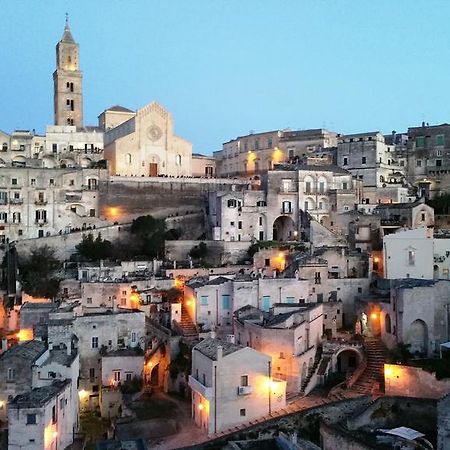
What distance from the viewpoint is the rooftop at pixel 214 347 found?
27.5 metres

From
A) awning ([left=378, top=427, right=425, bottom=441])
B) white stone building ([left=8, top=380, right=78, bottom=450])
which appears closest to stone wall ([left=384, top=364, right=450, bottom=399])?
awning ([left=378, top=427, right=425, bottom=441])

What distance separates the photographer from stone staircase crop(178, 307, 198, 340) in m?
34.1

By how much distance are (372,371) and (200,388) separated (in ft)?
29.0

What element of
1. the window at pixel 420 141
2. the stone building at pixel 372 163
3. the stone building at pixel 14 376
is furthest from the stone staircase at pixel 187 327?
the window at pixel 420 141

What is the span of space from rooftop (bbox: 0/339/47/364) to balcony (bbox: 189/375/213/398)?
661 cm

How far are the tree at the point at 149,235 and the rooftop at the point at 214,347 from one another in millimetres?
18449

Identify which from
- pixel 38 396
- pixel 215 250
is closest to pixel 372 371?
pixel 38 396

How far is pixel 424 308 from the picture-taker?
1228 inches

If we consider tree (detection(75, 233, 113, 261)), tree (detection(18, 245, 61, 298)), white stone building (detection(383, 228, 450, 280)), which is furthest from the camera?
tree (detection(75, 233, 113, 261))

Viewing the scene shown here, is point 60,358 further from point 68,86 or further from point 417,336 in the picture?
point 68,86

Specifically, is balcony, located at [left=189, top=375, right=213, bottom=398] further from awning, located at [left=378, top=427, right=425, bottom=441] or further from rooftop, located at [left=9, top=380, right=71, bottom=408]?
awning, located at [left=378, top=427, right=425, bottom=441]

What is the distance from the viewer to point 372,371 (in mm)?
31203

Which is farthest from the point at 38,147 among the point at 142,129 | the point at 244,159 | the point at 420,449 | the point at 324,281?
the point at 420,449

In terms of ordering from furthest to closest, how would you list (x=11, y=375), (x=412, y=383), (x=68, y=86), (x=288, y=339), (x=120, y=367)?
(x=68, y=86) → (x=120, y=367) → (x=288, y=339) → (x=412, y=383) → (x=11, y=375)
